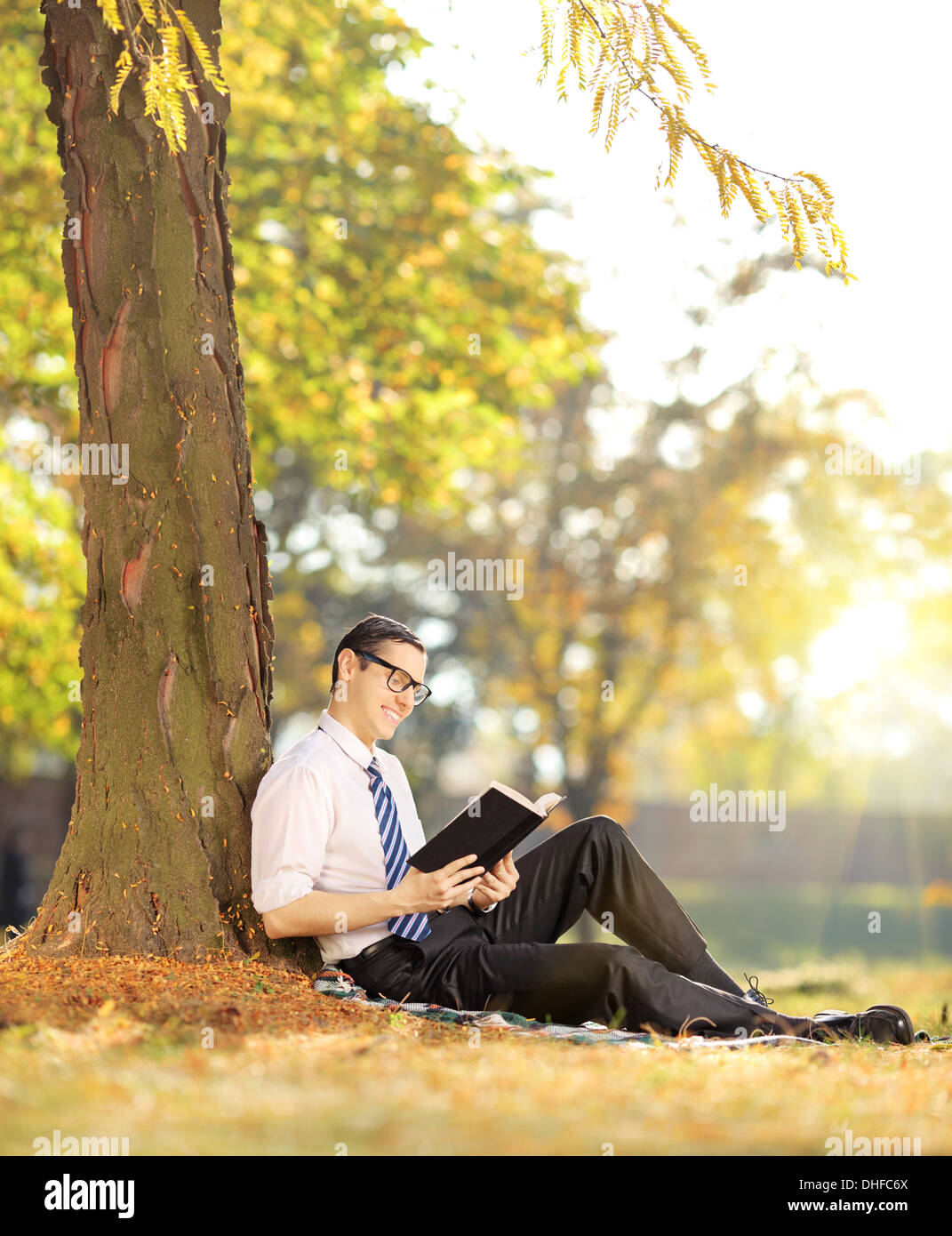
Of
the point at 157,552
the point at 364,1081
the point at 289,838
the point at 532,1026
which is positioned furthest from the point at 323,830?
the point at 364,1081

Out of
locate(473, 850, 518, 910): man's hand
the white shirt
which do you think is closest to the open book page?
locate(473, 850, 518, 910): man's hand

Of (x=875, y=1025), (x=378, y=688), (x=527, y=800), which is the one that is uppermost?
(x=378, y=688)

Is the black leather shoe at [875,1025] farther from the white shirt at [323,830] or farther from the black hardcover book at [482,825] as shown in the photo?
the white shirt at [323,830]

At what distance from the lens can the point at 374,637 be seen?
4.46 meters

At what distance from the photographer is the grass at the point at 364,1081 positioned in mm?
2371

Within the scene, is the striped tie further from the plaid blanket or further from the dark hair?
the dark hair

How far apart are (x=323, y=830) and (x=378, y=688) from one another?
615 millimetres

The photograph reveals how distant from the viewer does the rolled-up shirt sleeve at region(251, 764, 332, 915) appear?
3977mm

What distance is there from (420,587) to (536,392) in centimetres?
1248

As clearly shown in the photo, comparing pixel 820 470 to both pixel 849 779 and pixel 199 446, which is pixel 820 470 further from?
pixel 849 779

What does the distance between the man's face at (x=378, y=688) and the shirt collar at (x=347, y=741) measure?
0.21 feet

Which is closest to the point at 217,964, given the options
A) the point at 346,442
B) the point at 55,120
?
the point at 55,120

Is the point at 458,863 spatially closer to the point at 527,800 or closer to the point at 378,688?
the point at 527,800

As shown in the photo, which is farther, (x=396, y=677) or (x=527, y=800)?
(x=396, y=677)
